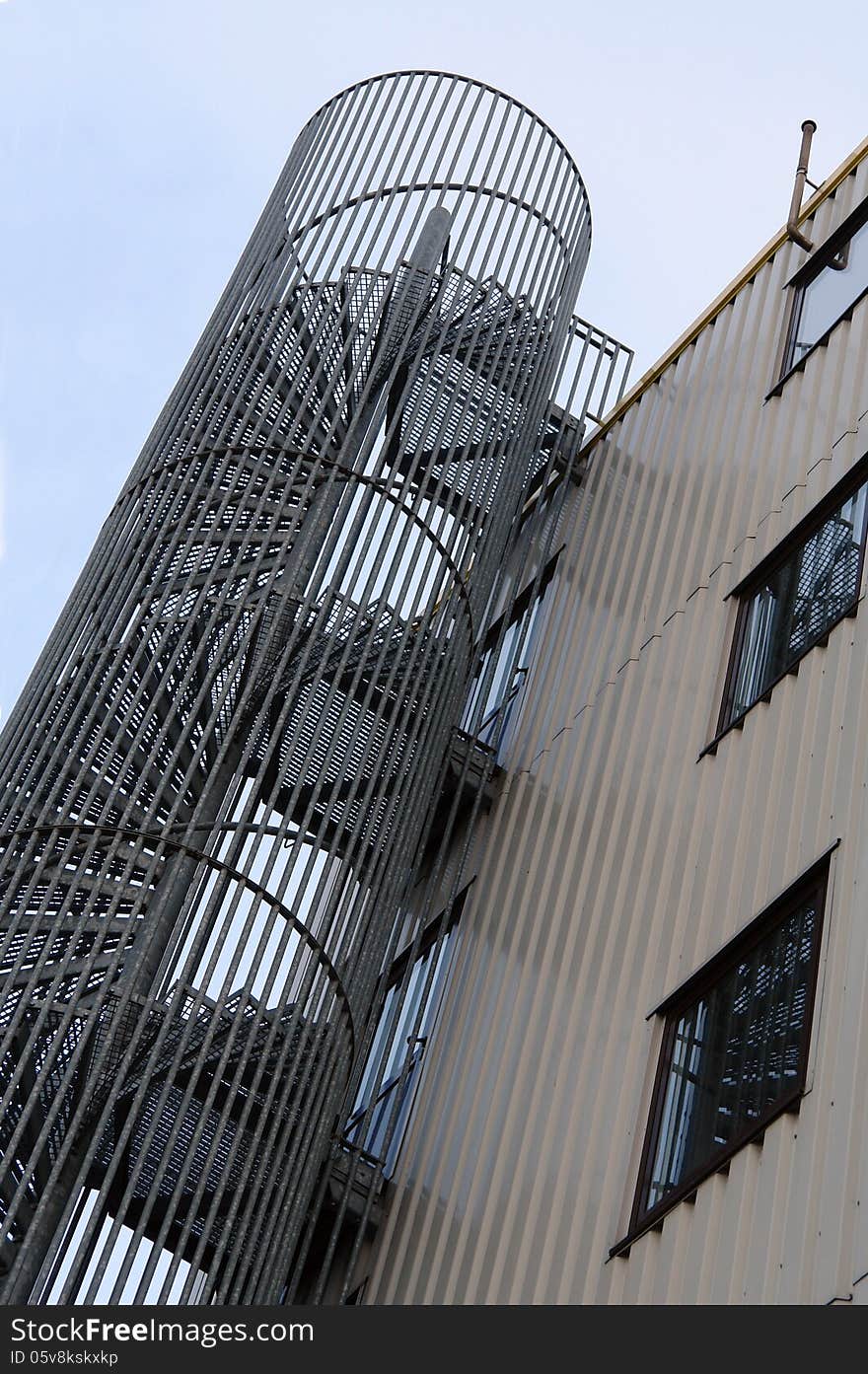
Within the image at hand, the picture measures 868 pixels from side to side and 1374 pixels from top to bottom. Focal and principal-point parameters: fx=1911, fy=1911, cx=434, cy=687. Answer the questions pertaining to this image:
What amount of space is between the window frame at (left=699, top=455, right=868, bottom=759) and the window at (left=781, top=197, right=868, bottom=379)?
2.21 meters

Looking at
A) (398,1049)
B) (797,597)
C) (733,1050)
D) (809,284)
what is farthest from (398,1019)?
(809,284)

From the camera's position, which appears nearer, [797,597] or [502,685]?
[797,597]

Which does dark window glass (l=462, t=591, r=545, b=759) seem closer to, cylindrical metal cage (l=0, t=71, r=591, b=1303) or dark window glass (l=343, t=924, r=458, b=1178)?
cylindrical metal cage (l=0, t=71, r=591, b=1303)

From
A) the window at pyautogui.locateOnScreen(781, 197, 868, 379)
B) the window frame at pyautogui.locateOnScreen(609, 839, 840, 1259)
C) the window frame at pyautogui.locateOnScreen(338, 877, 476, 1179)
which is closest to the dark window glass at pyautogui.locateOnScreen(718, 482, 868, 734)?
the window frame at pyautogui.locateOnScreen(609, 839, 840, 1259)

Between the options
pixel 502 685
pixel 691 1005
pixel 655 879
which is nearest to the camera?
pixel 691 1005

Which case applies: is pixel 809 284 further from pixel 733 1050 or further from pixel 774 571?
pixel 733 1050

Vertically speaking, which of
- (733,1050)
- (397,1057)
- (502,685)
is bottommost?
(733,1050)

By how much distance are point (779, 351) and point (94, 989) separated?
8.09 metres

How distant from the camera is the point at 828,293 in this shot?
52.9 ft

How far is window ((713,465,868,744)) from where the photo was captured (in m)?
13.1

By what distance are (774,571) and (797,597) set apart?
2.30 ft

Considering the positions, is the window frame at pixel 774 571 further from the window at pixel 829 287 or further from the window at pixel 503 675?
the window at pixel 503 675

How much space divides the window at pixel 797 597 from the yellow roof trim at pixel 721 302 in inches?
163

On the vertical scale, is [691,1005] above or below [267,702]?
below
